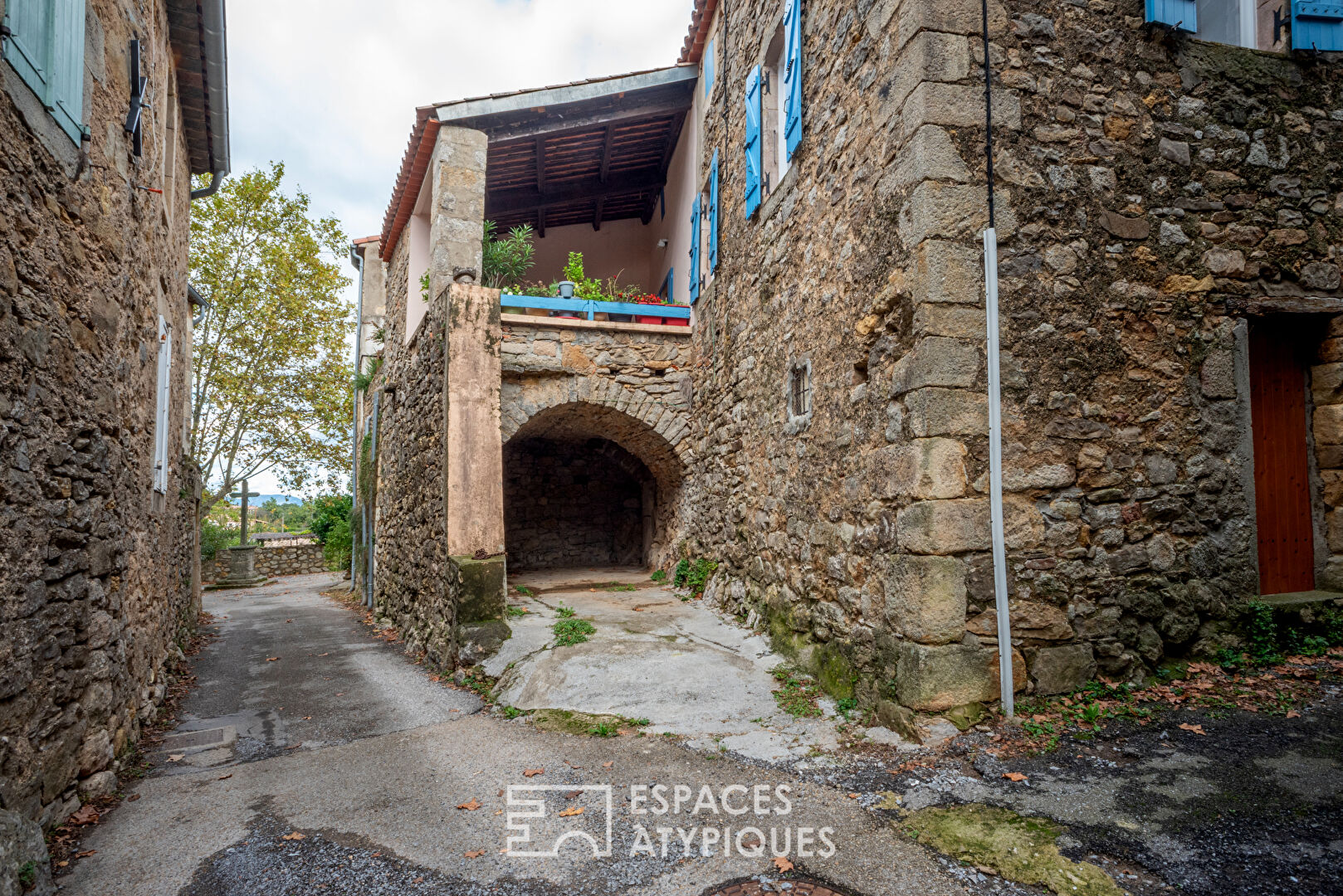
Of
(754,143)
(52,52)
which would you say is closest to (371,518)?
(754,143)

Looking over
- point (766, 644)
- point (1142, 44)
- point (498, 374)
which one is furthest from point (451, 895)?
point (1142, 44)

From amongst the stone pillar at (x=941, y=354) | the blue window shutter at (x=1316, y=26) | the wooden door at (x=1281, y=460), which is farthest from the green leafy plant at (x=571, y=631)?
the blue window shutter at (x=1316, y=26)

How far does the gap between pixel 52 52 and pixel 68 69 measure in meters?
0.18

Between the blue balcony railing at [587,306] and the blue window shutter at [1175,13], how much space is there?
4.72 meters

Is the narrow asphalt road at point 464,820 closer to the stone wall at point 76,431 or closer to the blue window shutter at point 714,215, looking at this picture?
the stone wall at point 76,431

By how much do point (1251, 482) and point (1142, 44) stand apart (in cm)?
241

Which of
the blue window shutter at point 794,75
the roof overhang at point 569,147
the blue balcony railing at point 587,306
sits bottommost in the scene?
the blue balcony railing at point 587,306

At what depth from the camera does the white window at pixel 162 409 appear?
522 centimetres

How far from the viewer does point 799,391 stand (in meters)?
5.08

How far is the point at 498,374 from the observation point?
21.5 feet

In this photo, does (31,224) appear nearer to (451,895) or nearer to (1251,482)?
(451,895)

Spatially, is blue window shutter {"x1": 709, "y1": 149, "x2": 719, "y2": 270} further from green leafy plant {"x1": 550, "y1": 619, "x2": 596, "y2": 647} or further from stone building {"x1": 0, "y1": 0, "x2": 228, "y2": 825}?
stone building {"x1": 0, "y1": 0, "x2": 228, "y2": 825}

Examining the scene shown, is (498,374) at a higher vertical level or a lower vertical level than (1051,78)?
lower

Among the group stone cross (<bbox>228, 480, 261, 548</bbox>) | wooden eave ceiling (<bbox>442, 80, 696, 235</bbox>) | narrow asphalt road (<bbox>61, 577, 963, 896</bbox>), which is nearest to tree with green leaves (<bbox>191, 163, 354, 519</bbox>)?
stone cross (<bbox>228, 480, 261, 548</bbox>)
